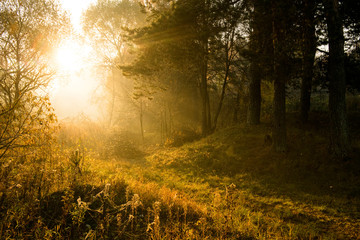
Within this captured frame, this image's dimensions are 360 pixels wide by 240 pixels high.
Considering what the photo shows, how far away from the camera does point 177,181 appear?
30.2 ft

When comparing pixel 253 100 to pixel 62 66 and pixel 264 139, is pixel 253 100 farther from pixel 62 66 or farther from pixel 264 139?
pixel 62 66

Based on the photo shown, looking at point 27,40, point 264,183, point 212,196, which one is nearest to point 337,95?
point 264,183

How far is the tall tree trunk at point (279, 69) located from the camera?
837cm

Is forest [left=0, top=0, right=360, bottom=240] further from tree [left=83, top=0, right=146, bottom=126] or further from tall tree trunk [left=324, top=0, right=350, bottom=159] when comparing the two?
tree [left=83, top=0, right=146, bottom=126]

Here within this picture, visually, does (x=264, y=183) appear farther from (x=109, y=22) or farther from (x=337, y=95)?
(x=109, y=22)

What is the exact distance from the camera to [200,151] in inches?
503

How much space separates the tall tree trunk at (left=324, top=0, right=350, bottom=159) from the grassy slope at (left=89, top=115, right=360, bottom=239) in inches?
23.0

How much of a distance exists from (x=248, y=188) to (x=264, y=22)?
7.51m

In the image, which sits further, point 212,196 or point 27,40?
point 27,40

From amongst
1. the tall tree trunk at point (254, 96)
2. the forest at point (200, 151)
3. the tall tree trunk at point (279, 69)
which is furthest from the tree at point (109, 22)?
the tall tree trunk at point (279, 69)

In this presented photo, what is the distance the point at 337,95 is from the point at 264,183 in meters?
4.68

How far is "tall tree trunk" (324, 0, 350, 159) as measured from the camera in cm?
835

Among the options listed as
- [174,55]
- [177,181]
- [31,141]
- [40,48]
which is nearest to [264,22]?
[174,55]

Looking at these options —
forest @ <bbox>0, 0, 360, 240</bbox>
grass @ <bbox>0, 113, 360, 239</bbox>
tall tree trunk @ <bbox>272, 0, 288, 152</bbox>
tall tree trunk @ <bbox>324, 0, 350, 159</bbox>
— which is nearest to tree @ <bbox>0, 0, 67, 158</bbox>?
forest @ <bbox>0, 0, 360, 240</bbox>
